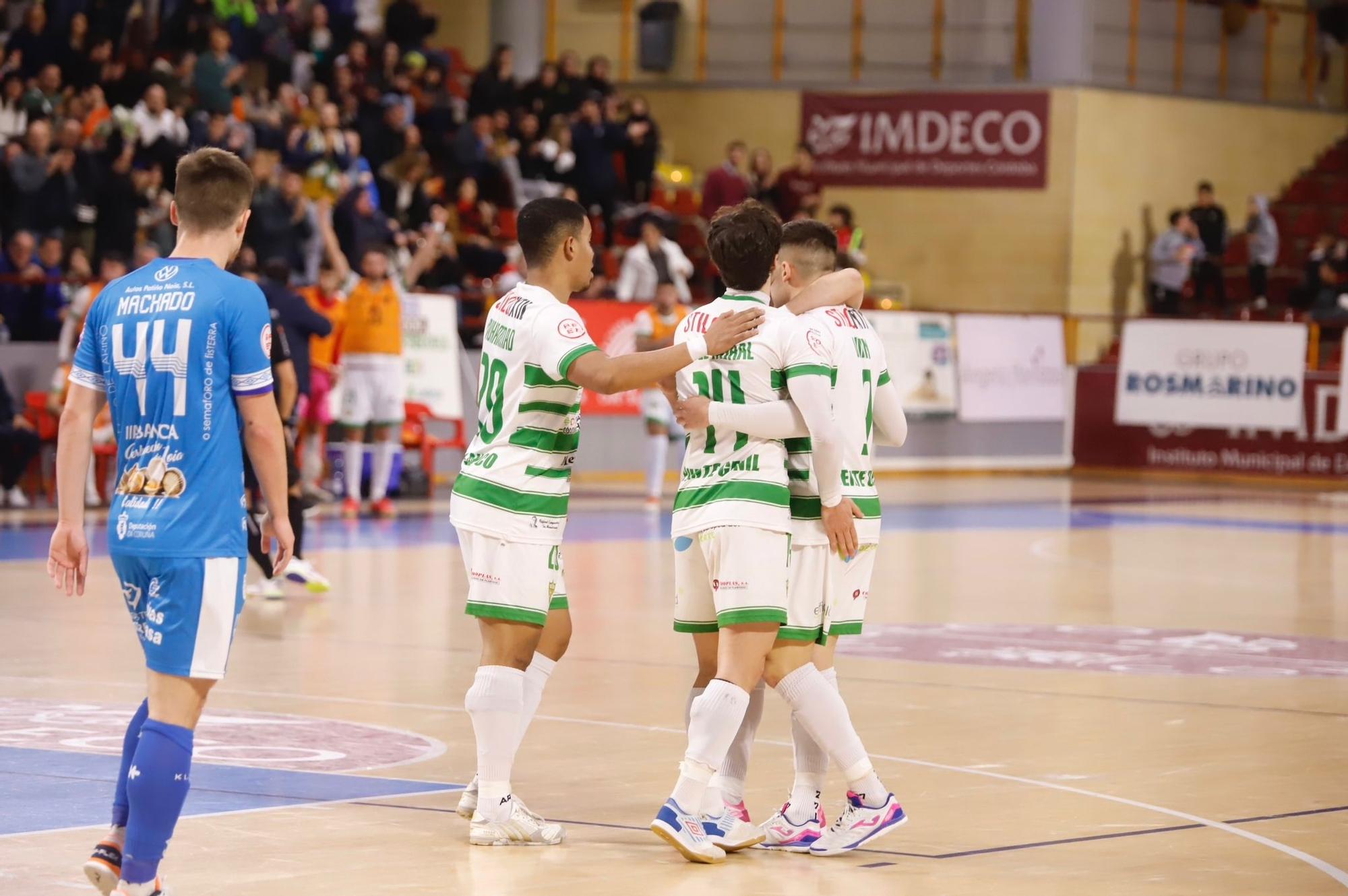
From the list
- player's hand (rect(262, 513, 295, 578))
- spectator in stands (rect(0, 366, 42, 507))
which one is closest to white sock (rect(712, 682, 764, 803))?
player's hand (rect(262, 513, 295, 578))

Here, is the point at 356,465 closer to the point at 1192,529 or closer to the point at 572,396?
the point at 1192,529

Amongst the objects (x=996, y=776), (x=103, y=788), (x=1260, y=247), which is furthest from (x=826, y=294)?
(x=1260, y=247)

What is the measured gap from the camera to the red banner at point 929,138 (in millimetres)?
33781

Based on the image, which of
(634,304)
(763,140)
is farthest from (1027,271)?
(634,304)

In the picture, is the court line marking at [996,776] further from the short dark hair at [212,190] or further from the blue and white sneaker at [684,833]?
the short dark hair at [212,190]

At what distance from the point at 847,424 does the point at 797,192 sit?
2315cm

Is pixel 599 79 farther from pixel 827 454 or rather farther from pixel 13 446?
pixel 827 454

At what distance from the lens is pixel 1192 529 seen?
72.3 ft

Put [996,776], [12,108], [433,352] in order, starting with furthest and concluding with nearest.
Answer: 1. [12,108]
2. [433,352]
3. [996,776]

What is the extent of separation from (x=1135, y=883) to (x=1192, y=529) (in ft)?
51.1

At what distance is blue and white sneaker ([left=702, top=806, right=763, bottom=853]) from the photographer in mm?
7316

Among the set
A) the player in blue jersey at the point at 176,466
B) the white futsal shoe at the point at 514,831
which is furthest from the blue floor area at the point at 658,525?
the player in blue jersey at the point at 176,466

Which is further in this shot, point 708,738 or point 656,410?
point 656,410

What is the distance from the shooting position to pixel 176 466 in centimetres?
605
